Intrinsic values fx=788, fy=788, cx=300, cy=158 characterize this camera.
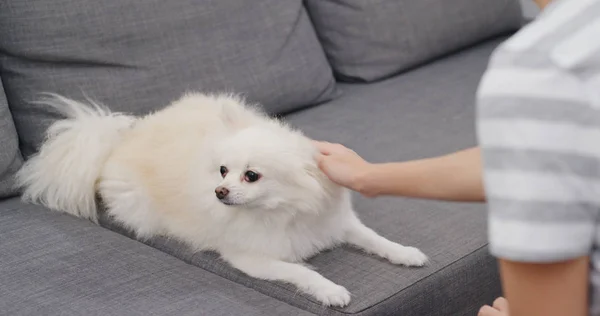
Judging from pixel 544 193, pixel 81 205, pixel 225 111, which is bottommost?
pixel 81 205

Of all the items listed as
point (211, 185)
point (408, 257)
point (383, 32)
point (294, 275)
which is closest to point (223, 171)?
point (211, 185)

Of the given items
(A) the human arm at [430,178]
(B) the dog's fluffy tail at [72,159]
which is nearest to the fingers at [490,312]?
(A) the human arm at [430,178]

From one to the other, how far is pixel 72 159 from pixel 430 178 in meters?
1.02

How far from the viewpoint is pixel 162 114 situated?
5.55 ft

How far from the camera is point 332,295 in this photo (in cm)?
130

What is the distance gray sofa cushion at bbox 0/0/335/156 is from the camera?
1754mm

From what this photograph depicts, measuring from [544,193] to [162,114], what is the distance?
1201 mm

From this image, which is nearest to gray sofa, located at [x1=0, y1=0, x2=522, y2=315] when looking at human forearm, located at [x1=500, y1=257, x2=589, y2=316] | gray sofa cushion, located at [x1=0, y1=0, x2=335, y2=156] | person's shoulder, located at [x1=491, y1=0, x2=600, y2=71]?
gray sofa cushion, located at [x1=0, y1=0, x2=335, y2=156]

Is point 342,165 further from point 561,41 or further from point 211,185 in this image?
point 561,41

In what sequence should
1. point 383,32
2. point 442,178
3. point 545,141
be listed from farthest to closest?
1. point 383,32
2. point 442,178
3. point 545,141

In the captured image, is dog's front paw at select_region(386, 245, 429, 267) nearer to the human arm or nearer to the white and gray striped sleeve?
the human arm

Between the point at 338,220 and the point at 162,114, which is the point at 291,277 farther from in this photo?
the point at 162,114

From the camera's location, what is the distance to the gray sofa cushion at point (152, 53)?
175 cm

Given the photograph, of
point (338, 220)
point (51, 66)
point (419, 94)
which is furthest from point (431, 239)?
point (51, 66)
